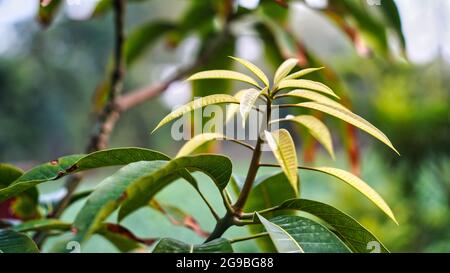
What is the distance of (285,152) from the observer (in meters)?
0.32

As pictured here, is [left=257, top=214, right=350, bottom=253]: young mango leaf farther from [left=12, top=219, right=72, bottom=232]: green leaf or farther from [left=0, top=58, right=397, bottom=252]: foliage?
[left=12, top=219, right=72, bottom=232]: green leaf

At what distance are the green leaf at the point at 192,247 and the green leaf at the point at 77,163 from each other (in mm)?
63

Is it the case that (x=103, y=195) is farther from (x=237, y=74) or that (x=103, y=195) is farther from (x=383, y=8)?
(x=383, y=8)

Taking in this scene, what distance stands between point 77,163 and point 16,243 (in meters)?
0.10

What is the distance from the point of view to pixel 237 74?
38 centimetres

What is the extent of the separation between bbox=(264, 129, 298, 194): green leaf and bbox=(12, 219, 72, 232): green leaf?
0.89 feet

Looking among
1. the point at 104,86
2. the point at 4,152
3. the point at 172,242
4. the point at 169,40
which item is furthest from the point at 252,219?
the point at 4,152

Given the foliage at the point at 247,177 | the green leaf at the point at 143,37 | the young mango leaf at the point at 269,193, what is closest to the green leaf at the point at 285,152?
the foliage at the point at 247,177

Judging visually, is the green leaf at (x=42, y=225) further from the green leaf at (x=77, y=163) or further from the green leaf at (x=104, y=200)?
the green leaf at (x=104, y=200)

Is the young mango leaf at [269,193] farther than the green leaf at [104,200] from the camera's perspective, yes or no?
Yes

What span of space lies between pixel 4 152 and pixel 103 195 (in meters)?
6.41

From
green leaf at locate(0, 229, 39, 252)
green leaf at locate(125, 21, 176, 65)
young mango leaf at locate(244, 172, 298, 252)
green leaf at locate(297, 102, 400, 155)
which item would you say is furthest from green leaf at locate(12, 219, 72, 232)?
green leaf at locate(125, 21, 176, 65)

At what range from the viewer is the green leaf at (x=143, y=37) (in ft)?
3.45
